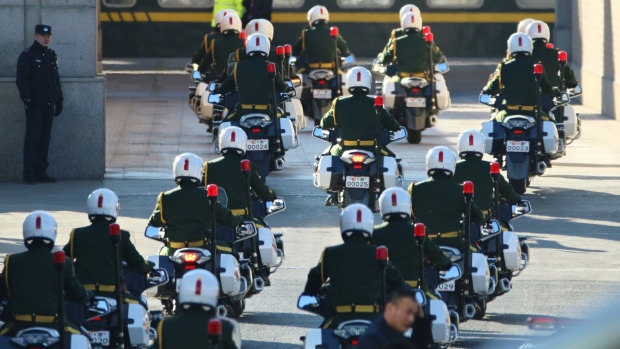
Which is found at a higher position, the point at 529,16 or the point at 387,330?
the point at 529,16

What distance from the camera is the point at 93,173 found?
19.6 m

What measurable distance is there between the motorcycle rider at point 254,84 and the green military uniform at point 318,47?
519 cm

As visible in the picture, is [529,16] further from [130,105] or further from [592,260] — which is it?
[592,260]

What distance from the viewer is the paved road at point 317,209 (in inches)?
487

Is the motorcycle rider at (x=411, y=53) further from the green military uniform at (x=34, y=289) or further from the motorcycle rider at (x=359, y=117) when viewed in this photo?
the green military uniform at (x=34, y=289)

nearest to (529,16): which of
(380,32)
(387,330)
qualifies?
(380,32)

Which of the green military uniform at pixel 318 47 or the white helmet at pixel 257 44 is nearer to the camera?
the white helmet at pixel 257 44

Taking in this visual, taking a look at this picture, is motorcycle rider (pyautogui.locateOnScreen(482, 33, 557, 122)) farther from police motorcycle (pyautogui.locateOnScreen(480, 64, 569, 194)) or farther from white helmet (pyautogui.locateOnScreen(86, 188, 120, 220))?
white helmet (pyautogui.locateOnScreen(86, 188, 120, 220))

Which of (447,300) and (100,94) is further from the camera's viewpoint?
(100,94)

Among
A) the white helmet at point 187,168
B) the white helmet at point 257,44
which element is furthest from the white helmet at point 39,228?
the white helmet at point 257,44

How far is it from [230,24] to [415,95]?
3097 millimetres

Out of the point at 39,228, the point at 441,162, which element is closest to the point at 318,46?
the point at 441,162

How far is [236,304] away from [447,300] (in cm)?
192

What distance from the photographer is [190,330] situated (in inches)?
319
